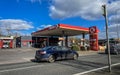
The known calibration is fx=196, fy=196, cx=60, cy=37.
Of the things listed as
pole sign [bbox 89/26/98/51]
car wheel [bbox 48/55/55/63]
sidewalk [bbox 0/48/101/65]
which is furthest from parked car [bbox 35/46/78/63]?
pole sign [bbox 89/26/98/51]

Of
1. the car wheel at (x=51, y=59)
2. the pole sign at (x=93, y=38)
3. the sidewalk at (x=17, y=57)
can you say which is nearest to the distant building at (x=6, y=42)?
the pole sign at (x=93, y=38)

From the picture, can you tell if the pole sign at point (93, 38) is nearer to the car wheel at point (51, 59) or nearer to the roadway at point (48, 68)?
the car wheel at point (51, 59)

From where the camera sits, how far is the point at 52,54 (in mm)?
18594

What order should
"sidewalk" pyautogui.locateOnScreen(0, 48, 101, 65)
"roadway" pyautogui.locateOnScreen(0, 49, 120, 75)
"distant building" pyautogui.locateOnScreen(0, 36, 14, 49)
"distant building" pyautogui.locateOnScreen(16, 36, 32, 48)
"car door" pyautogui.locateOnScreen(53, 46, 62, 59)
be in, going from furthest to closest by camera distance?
1. "distant building" pyautogui.locateOnScreen(16, 36, 32, 48)
2. "distant building" pyautogui.locateOnScreen(0, 36, 14, 49)
3. "sidewalk" pyautogui.locateOnScreen(0, 48, 101, 65)
4. "car door" pyautogui.locateOnScreen(53, 46, 62, 59)
5. "roadway" pyautogui.locateOnScreen(0, 49, 120, 75)

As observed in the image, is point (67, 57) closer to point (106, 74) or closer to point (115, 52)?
point (106, 74)

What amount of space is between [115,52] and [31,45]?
42.4m

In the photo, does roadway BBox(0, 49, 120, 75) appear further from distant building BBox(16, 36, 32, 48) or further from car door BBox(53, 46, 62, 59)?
distant building BBox(16, 36, 32, 48)

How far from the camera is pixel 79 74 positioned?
11.3 metres

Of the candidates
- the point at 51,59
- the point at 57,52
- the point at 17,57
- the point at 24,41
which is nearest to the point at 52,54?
the point at 51,59

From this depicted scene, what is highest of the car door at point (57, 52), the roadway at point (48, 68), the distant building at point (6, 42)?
the distant building at point (6, 42)

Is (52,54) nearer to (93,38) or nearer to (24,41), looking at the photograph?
(93,38)

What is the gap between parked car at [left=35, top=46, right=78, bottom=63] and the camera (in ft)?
59.8

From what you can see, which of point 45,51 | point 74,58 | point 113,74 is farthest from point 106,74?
point 74,58

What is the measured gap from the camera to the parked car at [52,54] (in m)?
18.2
